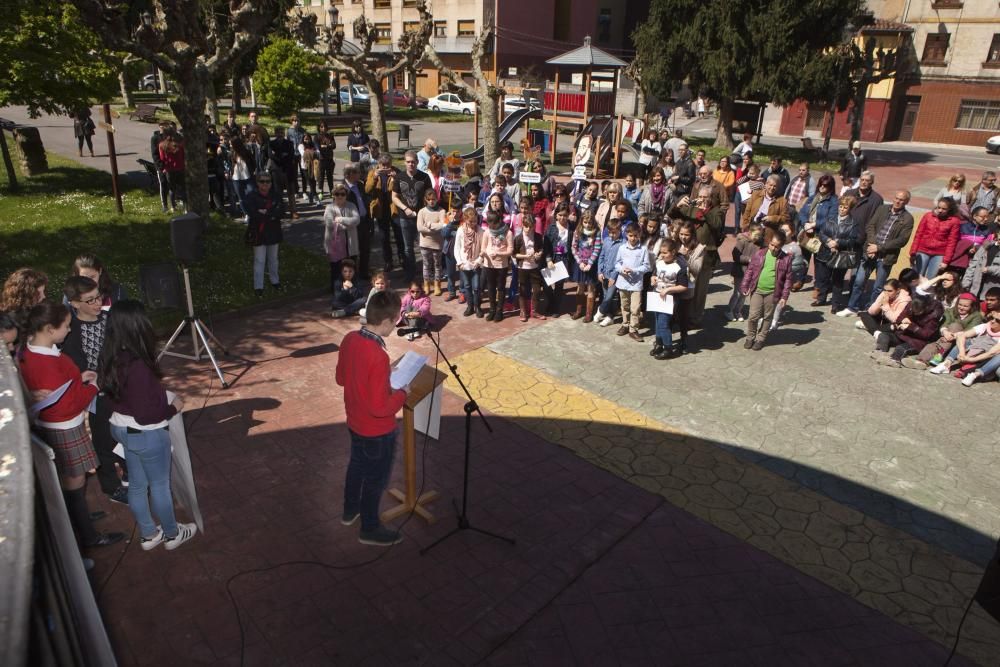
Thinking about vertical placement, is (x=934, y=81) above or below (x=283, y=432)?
above

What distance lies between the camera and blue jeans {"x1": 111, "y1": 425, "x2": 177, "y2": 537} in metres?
4.75

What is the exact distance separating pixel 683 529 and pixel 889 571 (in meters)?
1.61

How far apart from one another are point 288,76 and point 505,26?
2511 cm

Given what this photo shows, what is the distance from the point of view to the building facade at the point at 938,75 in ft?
124

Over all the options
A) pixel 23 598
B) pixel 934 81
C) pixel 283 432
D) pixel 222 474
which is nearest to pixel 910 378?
pixel 283 432

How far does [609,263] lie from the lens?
9461 millimetres

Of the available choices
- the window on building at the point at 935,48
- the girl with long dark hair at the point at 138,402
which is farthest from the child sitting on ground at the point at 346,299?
Answer: the window on building at the point at 935,48

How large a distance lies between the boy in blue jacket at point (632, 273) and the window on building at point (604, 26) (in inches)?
2194

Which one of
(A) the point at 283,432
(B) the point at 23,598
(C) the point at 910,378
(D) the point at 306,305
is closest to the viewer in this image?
(B) the point at 23,598

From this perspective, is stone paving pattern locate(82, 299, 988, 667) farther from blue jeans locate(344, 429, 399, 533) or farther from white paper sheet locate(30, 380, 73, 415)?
white paper sheet locate(30, 380, 73, 415)

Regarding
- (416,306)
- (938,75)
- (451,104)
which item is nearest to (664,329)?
(416,306)

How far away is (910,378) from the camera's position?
8.64 meters

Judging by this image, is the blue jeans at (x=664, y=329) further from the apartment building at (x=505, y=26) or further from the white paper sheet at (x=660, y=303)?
the apartment building at (x=505, y=26)

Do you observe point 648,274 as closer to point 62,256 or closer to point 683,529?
point 683,529
